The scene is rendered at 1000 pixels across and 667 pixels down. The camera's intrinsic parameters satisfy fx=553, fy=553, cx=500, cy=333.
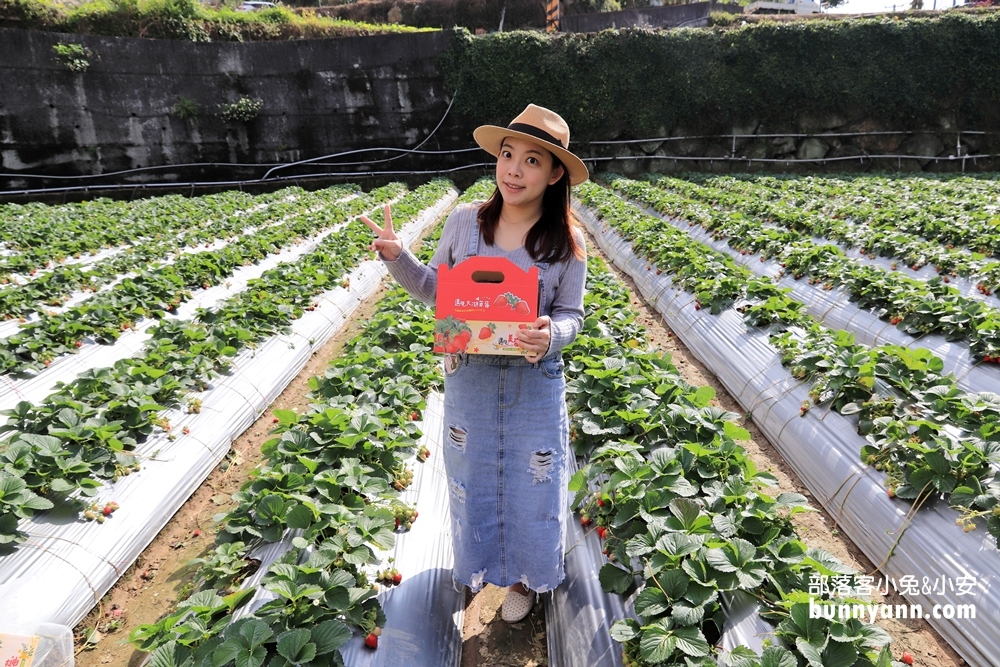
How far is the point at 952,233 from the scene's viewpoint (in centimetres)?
786

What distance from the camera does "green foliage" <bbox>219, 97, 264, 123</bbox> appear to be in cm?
2052

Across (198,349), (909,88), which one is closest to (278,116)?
(198,349)

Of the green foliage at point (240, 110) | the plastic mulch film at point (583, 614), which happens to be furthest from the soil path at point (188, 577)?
the green foliage at point (240, 110)

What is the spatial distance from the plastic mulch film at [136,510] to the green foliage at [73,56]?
20.1m

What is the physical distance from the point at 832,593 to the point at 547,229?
1748 mm

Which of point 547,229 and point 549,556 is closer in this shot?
point 547,229

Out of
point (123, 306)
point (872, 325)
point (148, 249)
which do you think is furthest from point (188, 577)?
point (148, 249)

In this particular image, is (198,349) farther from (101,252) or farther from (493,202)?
(101,252)

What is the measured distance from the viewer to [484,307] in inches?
75.7

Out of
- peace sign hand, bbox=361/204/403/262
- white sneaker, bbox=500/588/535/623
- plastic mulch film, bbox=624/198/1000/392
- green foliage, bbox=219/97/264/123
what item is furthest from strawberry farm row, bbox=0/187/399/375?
green foliage, bbox=219/97/264/123

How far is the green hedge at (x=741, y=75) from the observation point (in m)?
21.5

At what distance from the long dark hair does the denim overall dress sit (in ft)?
0.16

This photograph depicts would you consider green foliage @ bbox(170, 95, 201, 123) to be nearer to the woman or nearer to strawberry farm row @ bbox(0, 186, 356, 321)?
strawberry farm row @ bbox(0, 186, 356, 321)

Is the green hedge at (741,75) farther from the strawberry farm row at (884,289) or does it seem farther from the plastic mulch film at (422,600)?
the plastic mulch film at (422,600)
